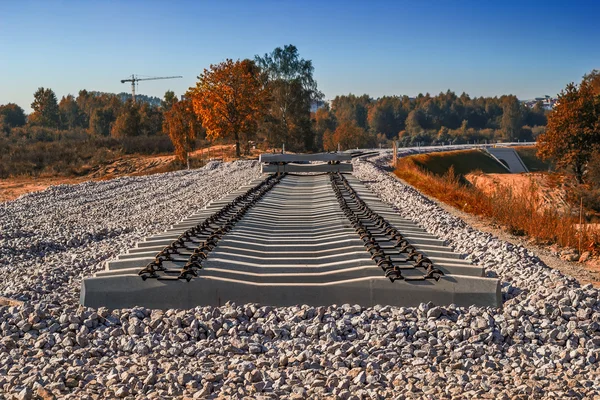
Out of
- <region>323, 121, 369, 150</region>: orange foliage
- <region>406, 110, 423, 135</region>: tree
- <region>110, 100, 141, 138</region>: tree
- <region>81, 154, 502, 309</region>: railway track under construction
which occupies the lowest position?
<region>81, 154, 502, 309</region>: railway track under construction

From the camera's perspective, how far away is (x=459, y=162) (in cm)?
5322

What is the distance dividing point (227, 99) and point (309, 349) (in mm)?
33165

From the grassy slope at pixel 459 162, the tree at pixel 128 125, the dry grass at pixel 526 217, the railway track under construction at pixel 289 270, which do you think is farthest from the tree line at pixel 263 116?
the railway track under construction at pixel 289 270

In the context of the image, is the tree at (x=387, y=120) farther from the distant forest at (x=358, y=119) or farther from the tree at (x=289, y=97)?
the tree at (x=289, y=97)

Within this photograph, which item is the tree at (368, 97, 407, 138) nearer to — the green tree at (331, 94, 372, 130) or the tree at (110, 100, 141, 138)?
the green tree at (331, 94, 372, 130)

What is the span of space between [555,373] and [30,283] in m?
5.44

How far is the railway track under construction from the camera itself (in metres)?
5.69

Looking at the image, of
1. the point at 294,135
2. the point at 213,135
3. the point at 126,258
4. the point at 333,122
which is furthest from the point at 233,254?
the point at 333,122

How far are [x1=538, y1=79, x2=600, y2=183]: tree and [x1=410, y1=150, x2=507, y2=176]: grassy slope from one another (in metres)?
10.7

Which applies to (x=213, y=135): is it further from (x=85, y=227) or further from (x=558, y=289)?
(x=558, y=289)

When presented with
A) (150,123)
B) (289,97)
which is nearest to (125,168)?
(289,97)

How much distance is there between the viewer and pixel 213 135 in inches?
1454

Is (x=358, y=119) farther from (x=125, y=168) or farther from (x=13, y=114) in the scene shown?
(x=125, y=168)

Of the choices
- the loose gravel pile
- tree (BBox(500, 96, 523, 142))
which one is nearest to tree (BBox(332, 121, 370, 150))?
the loose gravel pile
